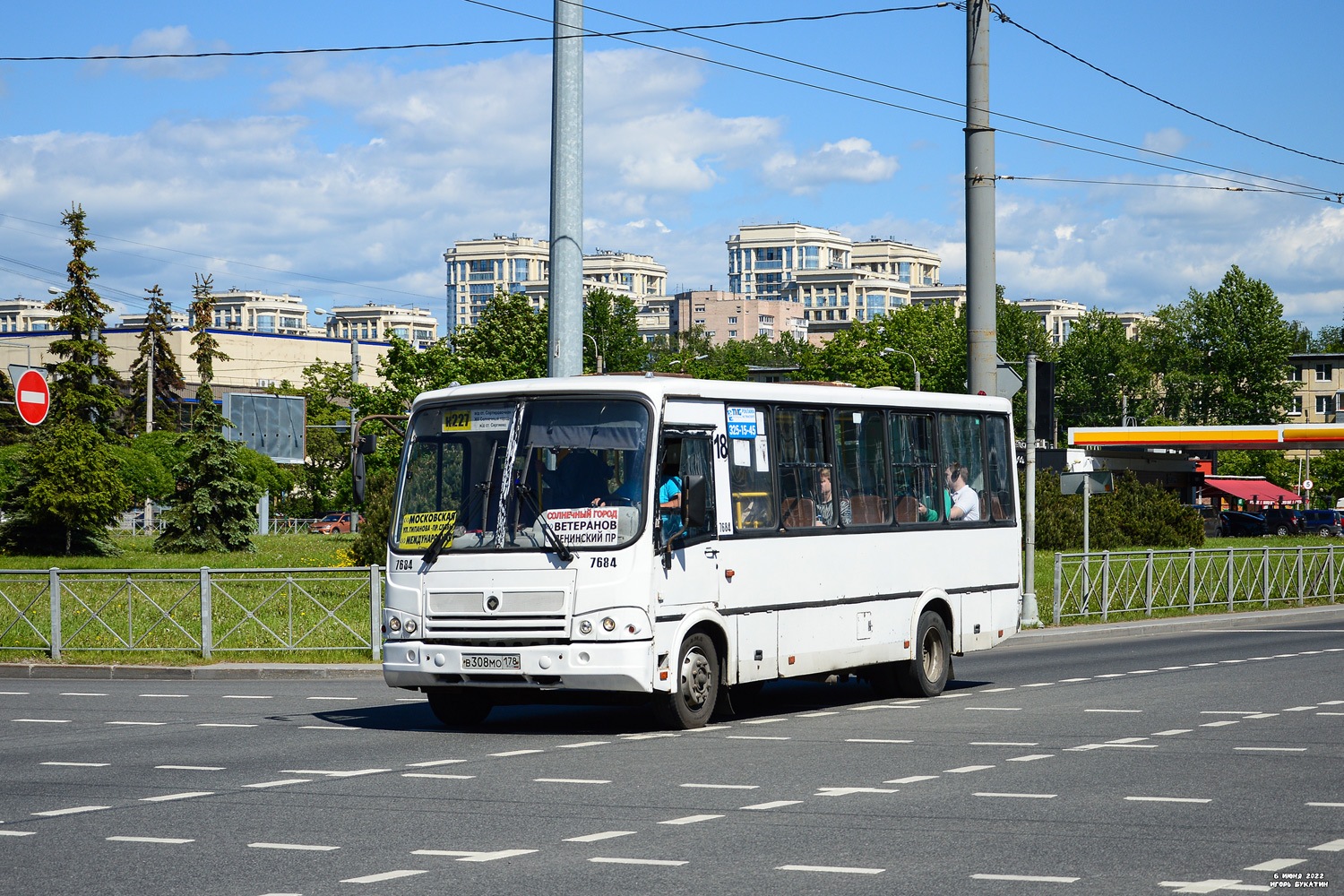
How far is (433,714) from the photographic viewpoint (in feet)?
47.3

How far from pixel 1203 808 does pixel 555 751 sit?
4.71 meters

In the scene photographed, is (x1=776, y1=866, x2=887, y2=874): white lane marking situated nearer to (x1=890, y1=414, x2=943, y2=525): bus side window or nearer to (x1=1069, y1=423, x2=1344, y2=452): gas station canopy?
(x1=890, y1=414, x2=943, y2=525): bus side window

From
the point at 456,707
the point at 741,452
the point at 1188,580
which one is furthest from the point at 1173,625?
the point at 456,707

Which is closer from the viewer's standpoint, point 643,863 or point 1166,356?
point 643,863

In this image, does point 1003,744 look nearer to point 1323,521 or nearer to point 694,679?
point 694,679

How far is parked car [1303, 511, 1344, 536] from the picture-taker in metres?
77.4

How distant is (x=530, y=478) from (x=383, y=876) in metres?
5.76

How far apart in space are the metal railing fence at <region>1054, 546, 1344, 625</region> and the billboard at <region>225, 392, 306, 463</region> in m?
36.8

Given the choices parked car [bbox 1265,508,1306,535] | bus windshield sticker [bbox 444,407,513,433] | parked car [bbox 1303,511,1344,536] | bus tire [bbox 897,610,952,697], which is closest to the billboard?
bus tire [bbox 897,610,952,697]

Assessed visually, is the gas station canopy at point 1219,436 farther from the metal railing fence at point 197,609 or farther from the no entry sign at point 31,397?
the no entry sign at point 31,397

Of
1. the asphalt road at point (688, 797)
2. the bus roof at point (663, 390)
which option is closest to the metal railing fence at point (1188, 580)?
the asphalt road at point (688, 797)

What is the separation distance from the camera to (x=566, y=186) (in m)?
18.4

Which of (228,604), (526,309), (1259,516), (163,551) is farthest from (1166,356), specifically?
(228,604)

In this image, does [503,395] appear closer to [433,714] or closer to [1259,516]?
[433,714]
